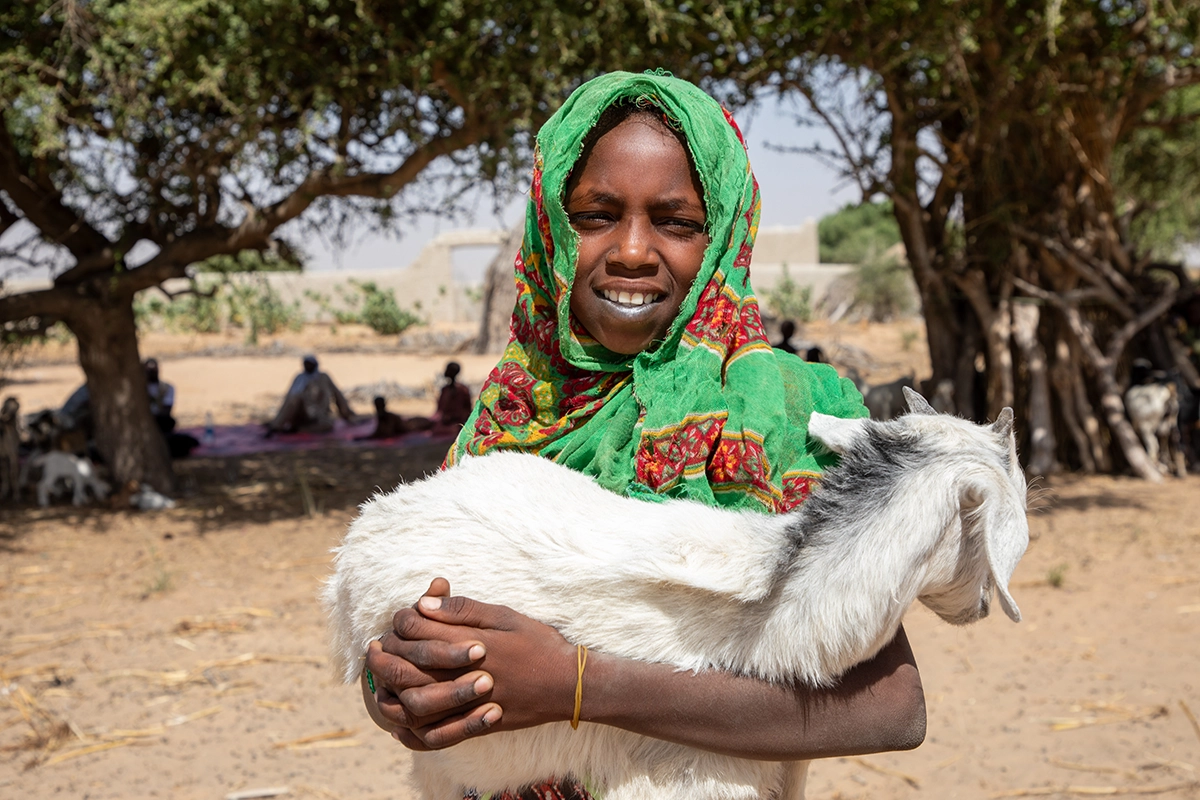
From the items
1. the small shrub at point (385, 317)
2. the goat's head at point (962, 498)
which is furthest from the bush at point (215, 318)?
the goat's head at point (962, 498)

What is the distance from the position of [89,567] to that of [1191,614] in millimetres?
7836

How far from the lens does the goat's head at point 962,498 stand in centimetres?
110

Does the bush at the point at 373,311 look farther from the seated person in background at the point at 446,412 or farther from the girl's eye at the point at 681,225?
the girl's eye at the point at 681,225

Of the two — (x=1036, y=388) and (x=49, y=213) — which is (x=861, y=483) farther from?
(x=1036, y=388)

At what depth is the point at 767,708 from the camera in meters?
1.19

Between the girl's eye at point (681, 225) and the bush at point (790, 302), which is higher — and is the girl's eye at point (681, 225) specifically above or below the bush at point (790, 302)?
above

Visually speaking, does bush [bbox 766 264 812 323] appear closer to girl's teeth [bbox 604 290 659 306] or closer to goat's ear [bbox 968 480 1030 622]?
girl's teeth [bbox 604 290 659 306]

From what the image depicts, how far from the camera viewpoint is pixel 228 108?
6.78 meters

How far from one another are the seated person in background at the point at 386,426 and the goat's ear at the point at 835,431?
11585 millimetres

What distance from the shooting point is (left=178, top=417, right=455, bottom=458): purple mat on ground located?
12.2 meters

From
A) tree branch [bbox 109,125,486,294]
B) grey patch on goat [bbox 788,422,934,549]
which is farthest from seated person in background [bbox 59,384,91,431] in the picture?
grey patch on goat [bbox 788,422,934,549]

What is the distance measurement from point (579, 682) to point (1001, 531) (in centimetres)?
55

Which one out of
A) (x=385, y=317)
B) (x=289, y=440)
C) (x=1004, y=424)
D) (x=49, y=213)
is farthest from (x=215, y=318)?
(x=1004, y=424)

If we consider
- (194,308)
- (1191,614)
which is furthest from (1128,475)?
(194,308)
